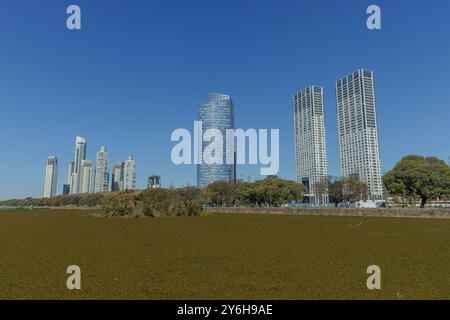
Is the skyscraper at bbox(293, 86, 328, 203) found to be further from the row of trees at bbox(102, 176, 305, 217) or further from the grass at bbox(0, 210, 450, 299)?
the grass at bbox(0, 210, 450, 299)

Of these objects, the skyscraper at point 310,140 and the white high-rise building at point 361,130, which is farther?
the skyscraper at point 310,140

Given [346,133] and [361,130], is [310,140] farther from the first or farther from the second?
[361,130]

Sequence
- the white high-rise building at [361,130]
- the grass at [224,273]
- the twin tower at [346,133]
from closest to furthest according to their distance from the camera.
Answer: the grass at [224,273], the white high-rise building at [361,130], the twin tower at [346,133]

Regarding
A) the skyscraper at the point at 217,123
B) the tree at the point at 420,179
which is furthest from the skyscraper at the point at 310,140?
the tree at the point at 420,179

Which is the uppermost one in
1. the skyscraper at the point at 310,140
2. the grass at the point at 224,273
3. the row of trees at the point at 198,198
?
the skyscraper at the point at 310,140

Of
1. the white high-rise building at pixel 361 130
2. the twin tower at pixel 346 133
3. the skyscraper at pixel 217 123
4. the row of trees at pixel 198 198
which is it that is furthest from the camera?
the skyscraper at pixel 217 123

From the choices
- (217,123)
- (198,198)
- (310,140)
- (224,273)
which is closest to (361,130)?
(310,140)

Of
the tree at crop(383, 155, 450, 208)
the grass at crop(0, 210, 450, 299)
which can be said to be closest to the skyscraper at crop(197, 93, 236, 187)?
the tree at crop(383, 155, 450, 208)

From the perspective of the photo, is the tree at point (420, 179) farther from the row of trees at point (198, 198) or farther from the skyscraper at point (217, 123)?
the skyscraper at point (217, 123)

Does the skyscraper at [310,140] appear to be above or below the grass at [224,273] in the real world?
above
